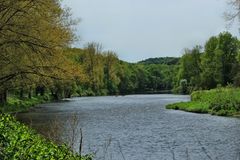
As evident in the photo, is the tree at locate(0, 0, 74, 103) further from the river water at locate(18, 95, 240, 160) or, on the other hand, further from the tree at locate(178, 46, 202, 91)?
the tree at locate(178, 46, 202, 91)

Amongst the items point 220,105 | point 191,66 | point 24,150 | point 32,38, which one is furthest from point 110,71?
point 24,150

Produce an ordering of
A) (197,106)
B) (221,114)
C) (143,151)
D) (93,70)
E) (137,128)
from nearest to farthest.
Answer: (143,151) < (137,128) < (221,114) < (197,106) < (93,70)

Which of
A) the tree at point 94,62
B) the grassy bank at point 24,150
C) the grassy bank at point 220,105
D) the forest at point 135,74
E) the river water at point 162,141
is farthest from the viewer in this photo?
the tree at point 94,62

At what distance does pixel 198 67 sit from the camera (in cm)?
12038

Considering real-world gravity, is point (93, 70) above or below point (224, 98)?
above

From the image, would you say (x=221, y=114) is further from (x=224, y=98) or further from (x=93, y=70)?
(x=93, y=70)

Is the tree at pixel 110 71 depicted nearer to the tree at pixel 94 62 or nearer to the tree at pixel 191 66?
the tree at pixel 94 62

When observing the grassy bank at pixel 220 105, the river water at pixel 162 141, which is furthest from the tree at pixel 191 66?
the river water at pixel 162 141

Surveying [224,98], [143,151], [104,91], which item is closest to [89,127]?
[143,151]

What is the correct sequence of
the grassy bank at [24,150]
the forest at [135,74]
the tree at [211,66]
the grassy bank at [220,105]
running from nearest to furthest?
the grassy bank at [24,150] < the grassy bank at [220,105] < the forest at [135,74] < the tree at [211,66]

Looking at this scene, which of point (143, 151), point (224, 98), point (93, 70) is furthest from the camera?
point (93, 70)

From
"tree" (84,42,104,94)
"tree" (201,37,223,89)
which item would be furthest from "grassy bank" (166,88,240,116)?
"tree" (84,42,104,94)

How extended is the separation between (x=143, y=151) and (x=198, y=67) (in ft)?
329

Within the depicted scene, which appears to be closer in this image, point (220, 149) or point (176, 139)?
point (220, 149)
